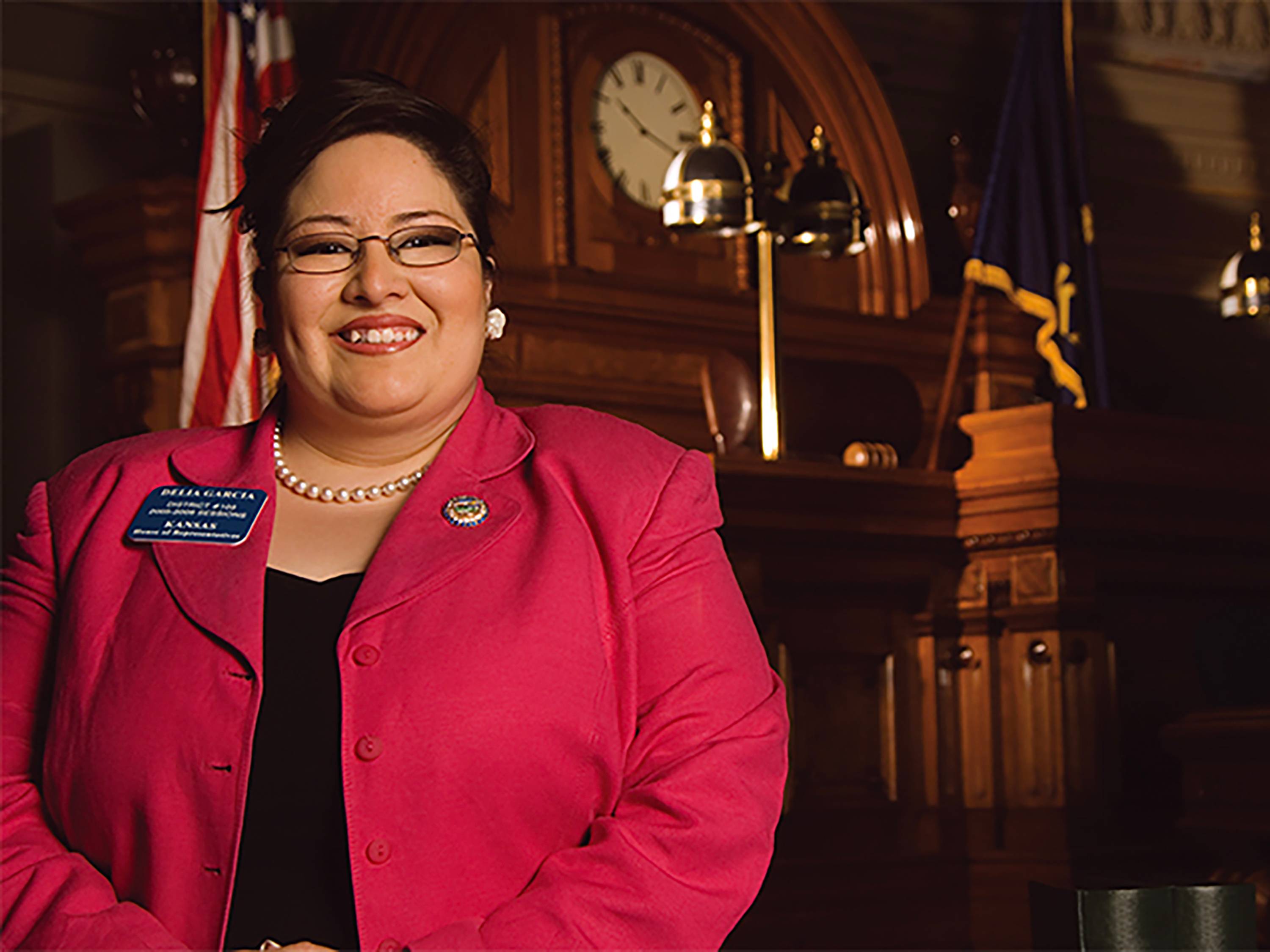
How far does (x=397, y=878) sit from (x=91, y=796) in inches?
12.0

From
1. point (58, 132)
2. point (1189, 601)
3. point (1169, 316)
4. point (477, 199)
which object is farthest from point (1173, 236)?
point (477, 199)

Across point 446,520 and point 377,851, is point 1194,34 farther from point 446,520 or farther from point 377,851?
point 377,851

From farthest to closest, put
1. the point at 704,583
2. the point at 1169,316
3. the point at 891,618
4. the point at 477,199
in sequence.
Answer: the point at 1169,316, the point at 891,618, the point at 477,199, the point at 704,583

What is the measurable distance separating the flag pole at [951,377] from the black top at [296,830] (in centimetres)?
430

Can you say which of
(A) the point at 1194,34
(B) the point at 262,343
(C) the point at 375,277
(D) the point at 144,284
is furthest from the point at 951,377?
(C) the point at 375,277

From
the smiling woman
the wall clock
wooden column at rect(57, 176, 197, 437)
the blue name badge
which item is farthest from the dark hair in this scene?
the wall clock

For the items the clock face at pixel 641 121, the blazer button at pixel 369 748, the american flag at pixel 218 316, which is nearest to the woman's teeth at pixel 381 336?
the blazer button at pixel 369 748

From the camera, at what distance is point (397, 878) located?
5.22 ft

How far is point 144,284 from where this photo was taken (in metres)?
4.84

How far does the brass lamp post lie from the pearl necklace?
312 centimetres

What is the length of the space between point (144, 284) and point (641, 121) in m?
1.84

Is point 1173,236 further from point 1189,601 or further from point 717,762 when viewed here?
point 717,762

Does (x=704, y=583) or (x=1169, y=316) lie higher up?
(x=1169, y=316)

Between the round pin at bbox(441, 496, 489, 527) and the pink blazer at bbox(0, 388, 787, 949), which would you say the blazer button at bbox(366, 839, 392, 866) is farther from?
the round pin at bbox(441, 496, 489, 527)
